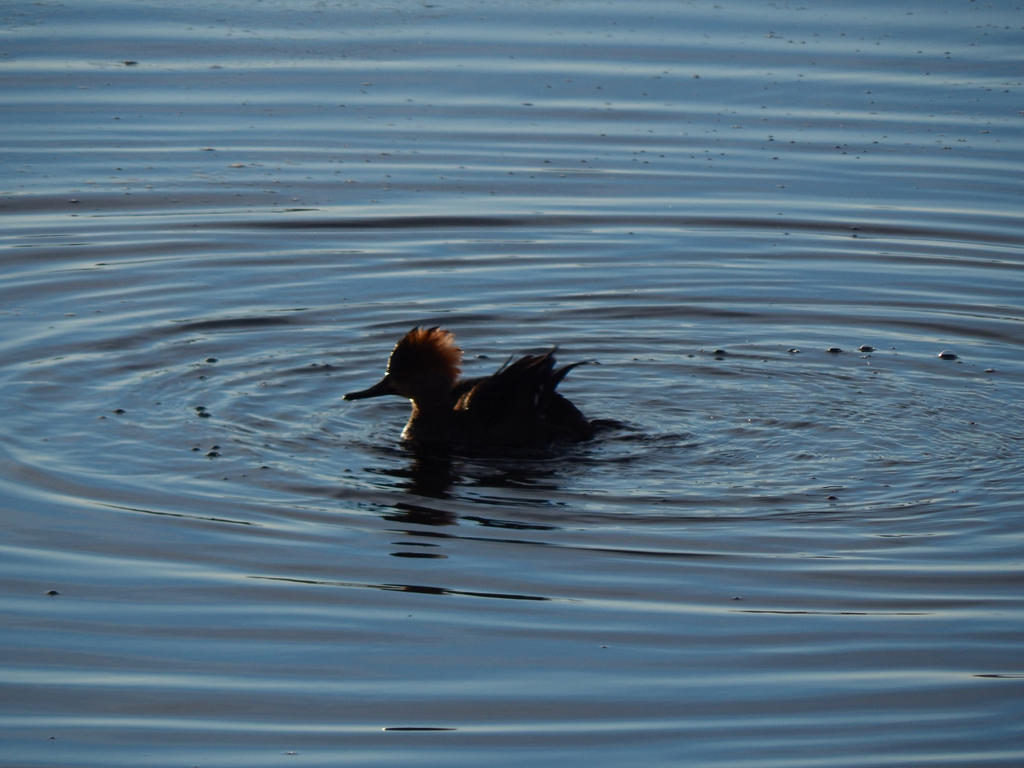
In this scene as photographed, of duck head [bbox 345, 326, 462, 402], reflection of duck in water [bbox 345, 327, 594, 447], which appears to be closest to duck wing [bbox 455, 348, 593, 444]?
reflection of duck in water [bbox 345, 327, 594, 447]

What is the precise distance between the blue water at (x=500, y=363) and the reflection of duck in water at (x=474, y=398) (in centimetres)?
21

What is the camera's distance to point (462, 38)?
18.1 meters

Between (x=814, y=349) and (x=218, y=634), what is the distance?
213 inches

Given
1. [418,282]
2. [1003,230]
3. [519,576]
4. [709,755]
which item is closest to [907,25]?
[1003,230]

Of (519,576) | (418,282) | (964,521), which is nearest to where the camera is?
(519,576)

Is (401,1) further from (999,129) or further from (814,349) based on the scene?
(814,349)

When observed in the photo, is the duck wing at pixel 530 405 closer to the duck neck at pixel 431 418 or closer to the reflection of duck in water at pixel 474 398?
the reflection of duck in water at pixel 474 398

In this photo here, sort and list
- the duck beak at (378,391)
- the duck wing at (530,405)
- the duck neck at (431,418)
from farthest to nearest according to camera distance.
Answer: the duck beak at (378,391) < the duck neck at (431,418) < the duck wing at (530,405)

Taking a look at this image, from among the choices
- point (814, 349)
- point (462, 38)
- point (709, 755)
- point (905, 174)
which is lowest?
point (709, 755)

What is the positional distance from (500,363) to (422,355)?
1173 mm

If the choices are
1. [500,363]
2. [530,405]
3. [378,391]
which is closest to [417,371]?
[378,391]

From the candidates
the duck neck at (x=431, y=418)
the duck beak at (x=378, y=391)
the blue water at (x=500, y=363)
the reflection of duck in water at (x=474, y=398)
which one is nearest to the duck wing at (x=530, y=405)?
the reflection of duck in water at (x=474, y=398)

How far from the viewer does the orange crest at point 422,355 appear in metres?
9.84

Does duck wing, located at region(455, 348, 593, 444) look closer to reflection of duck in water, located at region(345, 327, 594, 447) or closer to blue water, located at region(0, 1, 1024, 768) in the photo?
reflection of duck in water, located at region(345, 327, 594, 447)
